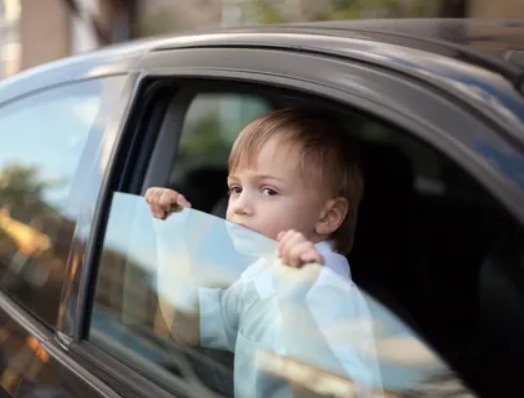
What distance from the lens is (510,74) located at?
147 centimetres

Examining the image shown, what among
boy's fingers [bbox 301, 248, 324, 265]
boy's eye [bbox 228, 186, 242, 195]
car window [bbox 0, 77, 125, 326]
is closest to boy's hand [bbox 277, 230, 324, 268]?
boy's fingers [bbox 301, 248, 324, 265]

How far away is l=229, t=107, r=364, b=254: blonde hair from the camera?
6.50ft

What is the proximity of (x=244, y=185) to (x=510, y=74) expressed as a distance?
0.70 m

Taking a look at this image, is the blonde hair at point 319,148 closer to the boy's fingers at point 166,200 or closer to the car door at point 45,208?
the boy's fingers at point 166,200

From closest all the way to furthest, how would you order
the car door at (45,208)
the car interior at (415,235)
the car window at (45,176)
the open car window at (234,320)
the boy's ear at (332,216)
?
the open car window at (234,320)
the car interior at (415,235)
the boy's ear at (332,216)
the car door at (45,208)
the car window at (45,176)

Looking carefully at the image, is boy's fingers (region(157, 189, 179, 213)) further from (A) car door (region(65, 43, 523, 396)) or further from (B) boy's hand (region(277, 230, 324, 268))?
(B) boy's hand (region(277, 230, 324, 268))

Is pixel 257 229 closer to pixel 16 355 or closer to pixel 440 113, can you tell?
pixel 440 113

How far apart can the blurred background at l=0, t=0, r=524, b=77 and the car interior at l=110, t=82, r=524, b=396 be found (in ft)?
7.92

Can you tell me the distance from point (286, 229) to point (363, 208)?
51 centimetres

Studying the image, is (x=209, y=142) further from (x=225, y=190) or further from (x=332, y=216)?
(x=332, y=216)

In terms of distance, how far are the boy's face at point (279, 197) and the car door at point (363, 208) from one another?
11 cm

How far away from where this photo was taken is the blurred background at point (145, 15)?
646cm

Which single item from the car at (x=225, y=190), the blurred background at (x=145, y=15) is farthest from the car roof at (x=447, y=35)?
the blurred background at (x=145, y=15)

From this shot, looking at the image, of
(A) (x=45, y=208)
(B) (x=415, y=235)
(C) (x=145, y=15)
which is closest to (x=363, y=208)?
(B) (x=415, y=235)
